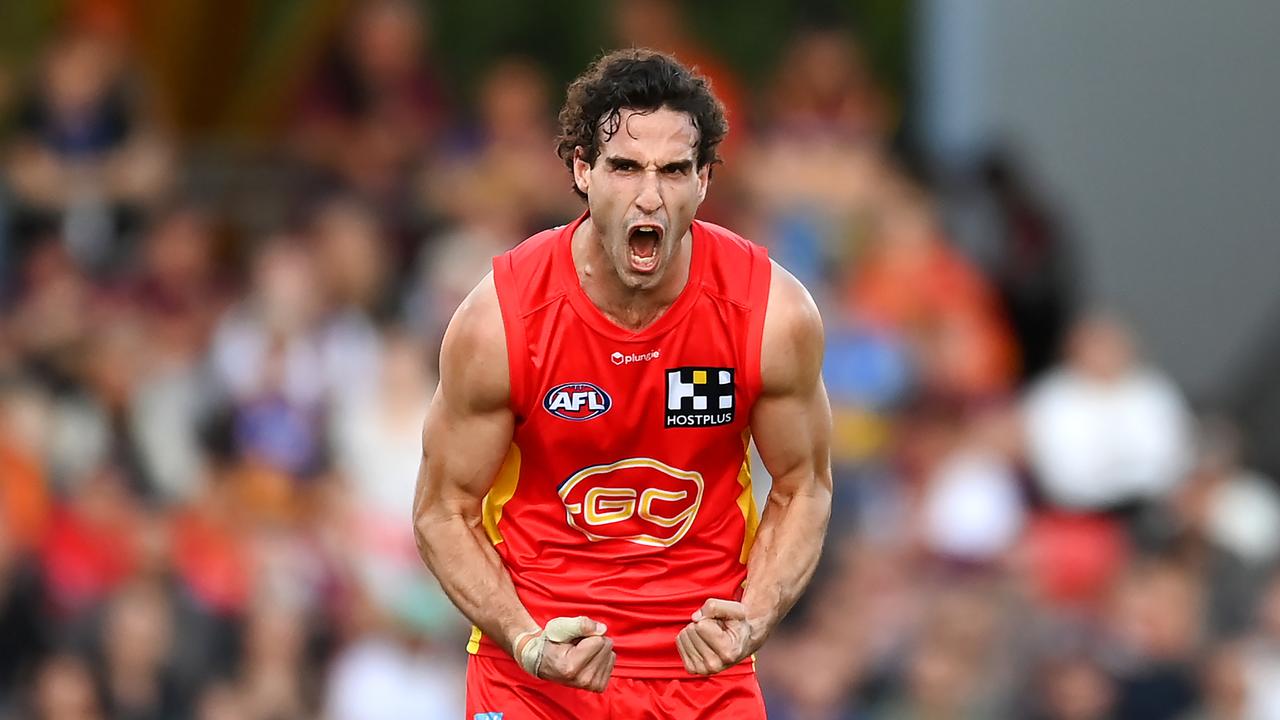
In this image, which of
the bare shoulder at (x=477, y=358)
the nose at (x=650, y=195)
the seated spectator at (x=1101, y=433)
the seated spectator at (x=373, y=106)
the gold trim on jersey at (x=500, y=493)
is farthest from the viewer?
the seated spectator at (x=373, y=106)

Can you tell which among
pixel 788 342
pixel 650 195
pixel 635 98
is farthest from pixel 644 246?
pixel 788 342

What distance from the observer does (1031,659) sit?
35.8ft

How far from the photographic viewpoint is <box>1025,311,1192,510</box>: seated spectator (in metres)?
12.1

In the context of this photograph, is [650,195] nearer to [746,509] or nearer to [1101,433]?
[746,509]

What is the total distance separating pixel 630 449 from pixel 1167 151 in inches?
410

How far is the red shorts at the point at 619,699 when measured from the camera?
616 cm

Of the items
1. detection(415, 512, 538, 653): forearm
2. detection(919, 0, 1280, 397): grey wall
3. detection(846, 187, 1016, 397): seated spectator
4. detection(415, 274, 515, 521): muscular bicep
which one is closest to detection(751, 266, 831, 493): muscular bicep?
detection(415, 274, 515, 521): muscular bicep

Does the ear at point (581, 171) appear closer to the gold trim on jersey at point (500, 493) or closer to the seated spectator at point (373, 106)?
the gold trim on jersey at point (500, 493)

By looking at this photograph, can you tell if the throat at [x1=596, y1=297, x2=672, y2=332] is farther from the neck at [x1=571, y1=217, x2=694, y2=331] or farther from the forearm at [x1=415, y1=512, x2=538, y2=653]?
the forearm at [x1=415, y1=512, x2=538, y2=653]

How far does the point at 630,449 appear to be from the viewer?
6.10m

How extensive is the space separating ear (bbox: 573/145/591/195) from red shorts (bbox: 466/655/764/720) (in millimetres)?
1340

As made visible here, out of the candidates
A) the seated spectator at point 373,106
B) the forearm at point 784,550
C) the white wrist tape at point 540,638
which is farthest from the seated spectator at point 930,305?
the white wrist tape at point 540,638

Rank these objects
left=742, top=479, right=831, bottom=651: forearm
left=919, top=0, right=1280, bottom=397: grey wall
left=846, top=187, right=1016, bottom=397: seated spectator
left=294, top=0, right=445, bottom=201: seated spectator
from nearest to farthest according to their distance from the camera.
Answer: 1. left=742, top=479, right=831, bottom=651: forearm
2. left=846, top=187, right=1016, bottom=397: seated spectator
3. left=294, top=0, right=445, bottom=201: seated spectator
4. left=919, top=0, right=1280, bottom=397: grey wall

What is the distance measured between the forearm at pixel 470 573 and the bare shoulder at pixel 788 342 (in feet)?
2.95
